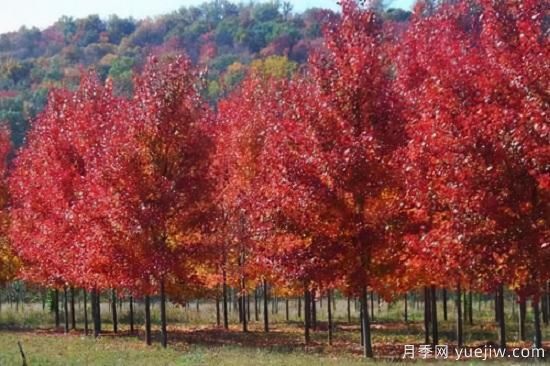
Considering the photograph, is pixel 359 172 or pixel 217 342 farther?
pixel 217 342

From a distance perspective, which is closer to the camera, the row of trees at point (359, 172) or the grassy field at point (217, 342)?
the row of trees at point (359, 172)

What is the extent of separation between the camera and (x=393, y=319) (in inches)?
1772

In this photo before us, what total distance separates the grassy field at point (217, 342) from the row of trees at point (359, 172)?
2391 mm

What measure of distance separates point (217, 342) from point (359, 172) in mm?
12870

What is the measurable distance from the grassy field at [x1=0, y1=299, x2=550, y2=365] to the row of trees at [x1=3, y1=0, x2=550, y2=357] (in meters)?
2.39

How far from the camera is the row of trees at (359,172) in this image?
52.6 feet

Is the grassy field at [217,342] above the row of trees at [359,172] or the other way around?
the other way around

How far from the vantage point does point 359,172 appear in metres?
18.6

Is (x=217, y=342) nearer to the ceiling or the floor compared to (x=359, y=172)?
nearer to the floor

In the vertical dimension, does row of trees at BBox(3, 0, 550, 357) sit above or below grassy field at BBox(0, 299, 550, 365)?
above

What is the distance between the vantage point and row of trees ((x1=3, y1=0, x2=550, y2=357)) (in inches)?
631

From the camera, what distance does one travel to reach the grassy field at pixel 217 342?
749 inches

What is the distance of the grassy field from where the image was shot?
749 inches

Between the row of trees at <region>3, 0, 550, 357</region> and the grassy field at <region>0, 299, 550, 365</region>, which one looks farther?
the grassy field at <region>0, 299, 550, 365</region>
